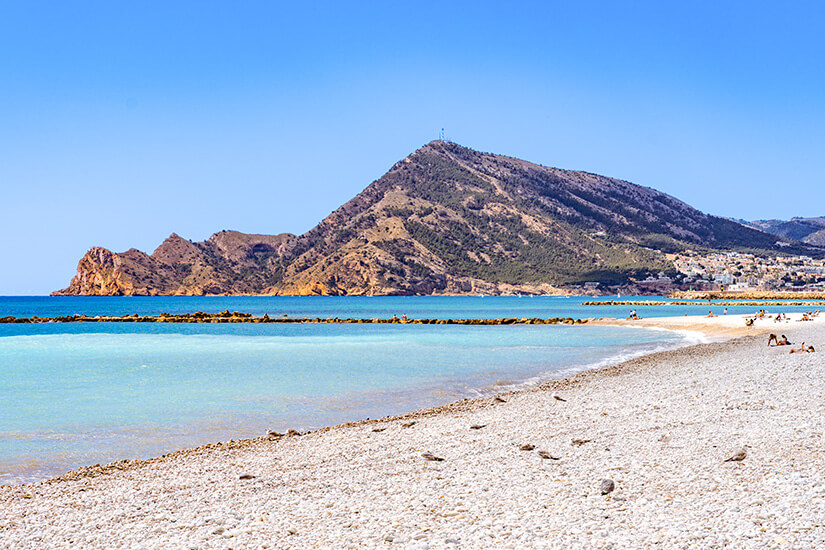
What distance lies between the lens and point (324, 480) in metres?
9.40

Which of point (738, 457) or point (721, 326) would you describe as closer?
point (738, 457)

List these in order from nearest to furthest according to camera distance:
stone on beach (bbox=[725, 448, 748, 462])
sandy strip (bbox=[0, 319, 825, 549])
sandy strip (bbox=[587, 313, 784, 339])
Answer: sandy strip (bbox=[0, 319, 825, 549]) < stone on beach (bbox=[725, 448, 748, 462]) < sandy strip (bbox=[587, 313, 784, 339])

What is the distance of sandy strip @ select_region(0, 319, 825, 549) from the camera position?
661 cm

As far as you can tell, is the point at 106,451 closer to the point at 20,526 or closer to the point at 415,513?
the point at 20,526

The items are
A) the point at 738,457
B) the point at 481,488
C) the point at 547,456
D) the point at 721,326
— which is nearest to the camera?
the point at 481,488

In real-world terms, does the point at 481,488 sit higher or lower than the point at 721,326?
higher

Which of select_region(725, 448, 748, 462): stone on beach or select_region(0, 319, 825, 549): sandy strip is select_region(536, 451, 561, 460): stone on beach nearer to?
select_region(0, 319, 825, 549): sandy strip

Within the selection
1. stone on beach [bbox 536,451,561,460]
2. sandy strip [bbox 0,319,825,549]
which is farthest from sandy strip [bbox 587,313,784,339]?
stone on beach [bbox 536,451,561,460]

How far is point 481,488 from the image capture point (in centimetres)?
841

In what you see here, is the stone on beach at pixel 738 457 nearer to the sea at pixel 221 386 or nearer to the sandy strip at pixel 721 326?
the sea at pixel 221 386

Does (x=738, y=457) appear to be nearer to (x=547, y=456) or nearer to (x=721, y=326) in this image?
(x=547, y=456)

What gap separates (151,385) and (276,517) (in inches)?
668

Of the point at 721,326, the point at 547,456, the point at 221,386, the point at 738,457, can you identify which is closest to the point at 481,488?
the point at 547,456

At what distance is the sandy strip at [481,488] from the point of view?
6.61 metres
